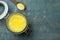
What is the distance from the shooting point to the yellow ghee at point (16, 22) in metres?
0.75

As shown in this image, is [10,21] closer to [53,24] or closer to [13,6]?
[13,6]

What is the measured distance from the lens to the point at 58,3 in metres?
0.82

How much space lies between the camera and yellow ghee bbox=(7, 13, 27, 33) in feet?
2.47

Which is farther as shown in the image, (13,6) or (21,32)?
(13,6)

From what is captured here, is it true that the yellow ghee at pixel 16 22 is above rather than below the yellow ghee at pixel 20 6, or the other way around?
below

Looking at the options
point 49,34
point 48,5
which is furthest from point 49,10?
point 49,34

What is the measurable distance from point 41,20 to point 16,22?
0.14 m

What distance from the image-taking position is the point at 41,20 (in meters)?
0.81

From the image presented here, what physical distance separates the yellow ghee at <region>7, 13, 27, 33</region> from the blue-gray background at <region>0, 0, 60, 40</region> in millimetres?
58

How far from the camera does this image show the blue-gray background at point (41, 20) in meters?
0.79

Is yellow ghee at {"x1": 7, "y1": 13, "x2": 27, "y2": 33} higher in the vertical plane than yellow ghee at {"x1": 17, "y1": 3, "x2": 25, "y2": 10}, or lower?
lower

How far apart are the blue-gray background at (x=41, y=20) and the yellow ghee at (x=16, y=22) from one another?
0.19 ft

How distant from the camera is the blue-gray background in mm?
787

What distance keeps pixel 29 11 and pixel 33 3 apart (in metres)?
0.05
